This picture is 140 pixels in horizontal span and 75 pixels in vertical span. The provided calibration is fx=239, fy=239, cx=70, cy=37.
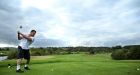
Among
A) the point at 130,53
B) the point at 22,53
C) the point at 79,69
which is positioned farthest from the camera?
the point at 130,53

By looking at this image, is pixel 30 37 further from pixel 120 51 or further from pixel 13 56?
pixel 13 56

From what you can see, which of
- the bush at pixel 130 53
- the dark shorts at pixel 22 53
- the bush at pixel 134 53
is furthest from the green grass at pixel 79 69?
the bush at pixel 130 53

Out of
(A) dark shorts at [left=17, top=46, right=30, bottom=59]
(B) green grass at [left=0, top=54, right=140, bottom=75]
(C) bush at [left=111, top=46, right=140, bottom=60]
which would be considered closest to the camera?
(B) green grass at [left=0, top=54, right=140, bottom=75]

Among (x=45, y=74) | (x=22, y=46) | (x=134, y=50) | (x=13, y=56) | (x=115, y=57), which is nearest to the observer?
(x=45, y=74)

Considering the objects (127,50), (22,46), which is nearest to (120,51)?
(127,50)

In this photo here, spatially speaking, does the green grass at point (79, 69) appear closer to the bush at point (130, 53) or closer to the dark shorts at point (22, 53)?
the dark shorts at point (22, 53)

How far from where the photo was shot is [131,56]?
1297 inches

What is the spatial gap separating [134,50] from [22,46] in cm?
2291

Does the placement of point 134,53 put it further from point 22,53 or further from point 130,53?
point 22,53

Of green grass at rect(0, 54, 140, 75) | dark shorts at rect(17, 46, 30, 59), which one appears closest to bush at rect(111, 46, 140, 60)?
green grass at rect(0, 54, 140, 75)

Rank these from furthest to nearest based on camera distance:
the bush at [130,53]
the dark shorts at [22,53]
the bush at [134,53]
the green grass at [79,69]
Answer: the bush at [130,53] → the bush at [134,53] → the dark shorts at [22,53] → the green grass at [79,69]

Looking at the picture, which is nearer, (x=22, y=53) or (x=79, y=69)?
(x=22, y=53)

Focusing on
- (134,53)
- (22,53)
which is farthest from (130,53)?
(22,53)

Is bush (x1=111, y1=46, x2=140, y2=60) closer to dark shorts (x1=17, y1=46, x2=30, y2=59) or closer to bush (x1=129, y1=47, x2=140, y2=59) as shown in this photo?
bush (x1=129, y1=47, x2=140, y2=59)
